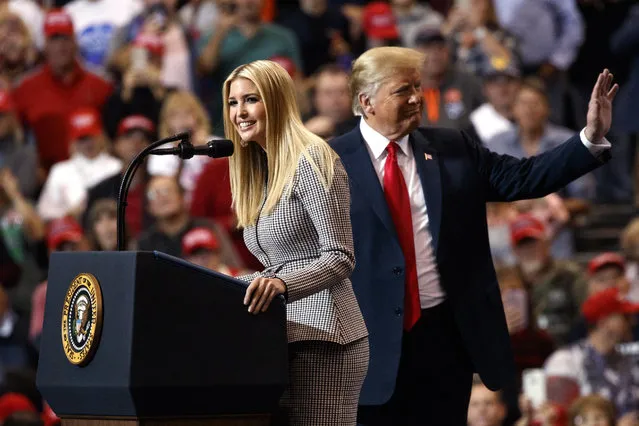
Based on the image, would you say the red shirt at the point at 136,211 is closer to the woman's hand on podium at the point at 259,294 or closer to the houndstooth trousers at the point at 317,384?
the houndstooth trousers at the point at 317,384

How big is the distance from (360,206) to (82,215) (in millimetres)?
5196

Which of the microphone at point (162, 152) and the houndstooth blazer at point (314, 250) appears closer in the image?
the microphone at point (162, 152)

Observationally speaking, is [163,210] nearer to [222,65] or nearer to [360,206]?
[222,65]

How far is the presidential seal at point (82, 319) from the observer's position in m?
3.39

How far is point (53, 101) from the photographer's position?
10.6 meters

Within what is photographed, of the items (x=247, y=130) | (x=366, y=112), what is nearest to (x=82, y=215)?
(x=366, y=112)

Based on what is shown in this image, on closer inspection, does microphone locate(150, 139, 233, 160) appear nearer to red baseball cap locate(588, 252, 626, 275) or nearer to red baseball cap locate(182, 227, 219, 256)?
red baseball cap locate(182, 227, 219, 256)

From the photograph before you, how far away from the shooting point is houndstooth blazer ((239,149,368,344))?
3684mm

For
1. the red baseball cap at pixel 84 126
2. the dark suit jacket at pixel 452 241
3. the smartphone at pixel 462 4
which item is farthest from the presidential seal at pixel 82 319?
the smartphone at pixel 462 4

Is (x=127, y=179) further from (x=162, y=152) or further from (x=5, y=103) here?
(x=5, y=103)

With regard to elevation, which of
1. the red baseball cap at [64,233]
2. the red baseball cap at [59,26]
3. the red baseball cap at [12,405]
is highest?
the red baseball cap at [59,26]

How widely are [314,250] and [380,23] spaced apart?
23.3 feet

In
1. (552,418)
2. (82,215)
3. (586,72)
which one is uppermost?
(586,72)

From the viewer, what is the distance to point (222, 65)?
1048 centimetres
